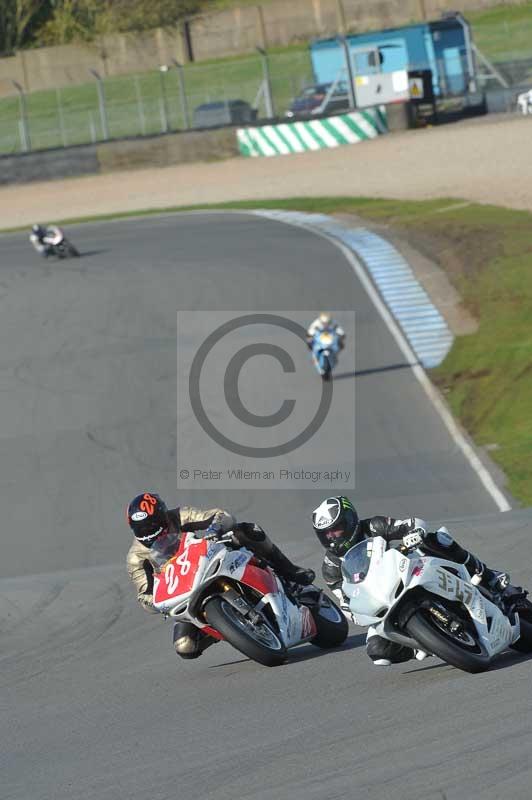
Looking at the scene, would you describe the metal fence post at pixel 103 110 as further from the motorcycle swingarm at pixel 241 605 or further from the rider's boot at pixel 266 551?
the motorcycle swingarm at pixel 241 605

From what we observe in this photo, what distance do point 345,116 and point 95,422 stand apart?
27938mm

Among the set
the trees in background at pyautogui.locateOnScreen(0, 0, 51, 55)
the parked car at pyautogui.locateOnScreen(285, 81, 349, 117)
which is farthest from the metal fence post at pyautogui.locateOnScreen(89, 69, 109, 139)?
the trees in background at pyautogui.locateOnScreen(0, 0, 51, 55)

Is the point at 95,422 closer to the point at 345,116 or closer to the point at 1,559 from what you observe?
the point at 1,559

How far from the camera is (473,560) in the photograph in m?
7.27

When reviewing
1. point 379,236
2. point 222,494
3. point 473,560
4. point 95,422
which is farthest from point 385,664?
point 379,236

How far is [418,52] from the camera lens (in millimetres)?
53344

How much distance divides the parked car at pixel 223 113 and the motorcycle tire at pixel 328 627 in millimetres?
42329

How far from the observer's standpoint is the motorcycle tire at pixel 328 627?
8570 mm

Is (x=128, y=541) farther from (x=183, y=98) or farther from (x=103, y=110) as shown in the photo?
(x=183, y=98)

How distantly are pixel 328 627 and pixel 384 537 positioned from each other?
1.59 m

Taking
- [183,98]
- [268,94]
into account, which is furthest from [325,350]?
[183,98]

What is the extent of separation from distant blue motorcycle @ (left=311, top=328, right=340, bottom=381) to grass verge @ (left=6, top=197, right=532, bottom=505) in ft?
5.58

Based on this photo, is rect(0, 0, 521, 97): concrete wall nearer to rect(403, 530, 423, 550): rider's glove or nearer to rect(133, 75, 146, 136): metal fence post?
rect(133, 75, 146, 136): metal fence post

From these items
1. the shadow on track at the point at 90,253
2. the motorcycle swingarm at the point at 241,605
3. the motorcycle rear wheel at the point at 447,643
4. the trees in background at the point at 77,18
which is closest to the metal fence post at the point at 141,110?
the shadow on track at the point at 90,253
